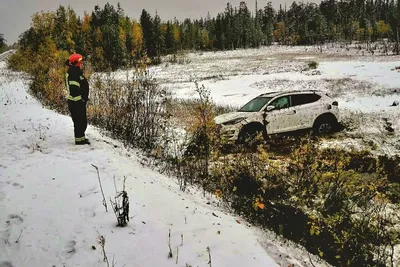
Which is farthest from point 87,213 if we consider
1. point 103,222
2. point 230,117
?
point 230,117

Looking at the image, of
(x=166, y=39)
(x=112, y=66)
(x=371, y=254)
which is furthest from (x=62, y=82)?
(x=166, y=39)

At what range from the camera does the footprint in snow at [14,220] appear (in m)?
3.49

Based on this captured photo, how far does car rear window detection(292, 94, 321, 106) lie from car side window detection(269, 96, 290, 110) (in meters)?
0.23

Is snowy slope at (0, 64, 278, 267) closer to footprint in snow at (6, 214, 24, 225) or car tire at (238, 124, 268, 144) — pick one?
footprint in snow at (6, 214, 24, 225)

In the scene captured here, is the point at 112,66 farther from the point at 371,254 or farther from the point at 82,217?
the point at 371,254

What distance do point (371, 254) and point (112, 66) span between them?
326 inches

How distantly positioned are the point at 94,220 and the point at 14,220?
924 mm

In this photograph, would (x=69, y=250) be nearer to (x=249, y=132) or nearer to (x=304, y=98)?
(x=249, y=132)

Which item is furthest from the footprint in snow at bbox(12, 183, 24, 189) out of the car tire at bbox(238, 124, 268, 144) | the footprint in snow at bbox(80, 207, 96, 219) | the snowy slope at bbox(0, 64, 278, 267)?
the car tire at bbox(238, 124, 268, 144)

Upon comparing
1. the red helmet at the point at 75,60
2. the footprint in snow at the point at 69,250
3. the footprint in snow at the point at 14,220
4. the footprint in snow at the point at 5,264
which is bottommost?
the footprint in snow at the point at 69,250

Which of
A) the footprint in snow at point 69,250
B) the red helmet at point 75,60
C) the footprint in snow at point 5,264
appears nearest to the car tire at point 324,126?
the red helmet at point 75,60

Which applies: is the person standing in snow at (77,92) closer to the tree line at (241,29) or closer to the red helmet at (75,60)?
→ the red helmet at (75,60)

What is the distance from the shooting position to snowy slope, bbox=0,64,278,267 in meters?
3.16

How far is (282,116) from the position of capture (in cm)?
946
